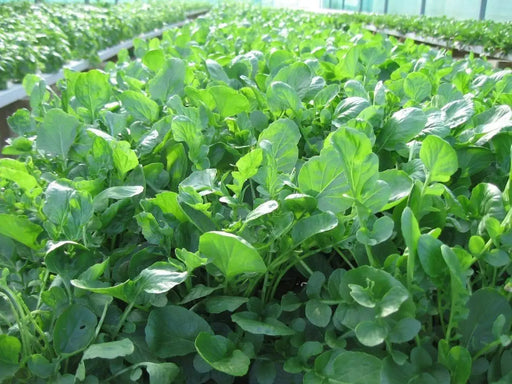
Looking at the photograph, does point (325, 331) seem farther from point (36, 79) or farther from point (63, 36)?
point (63, 36)

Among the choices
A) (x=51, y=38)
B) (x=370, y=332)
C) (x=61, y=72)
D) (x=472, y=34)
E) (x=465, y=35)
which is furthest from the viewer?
(x=465, y=35)

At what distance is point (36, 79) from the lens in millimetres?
1254

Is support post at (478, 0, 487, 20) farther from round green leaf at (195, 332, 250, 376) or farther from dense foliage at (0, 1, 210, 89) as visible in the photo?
round green leaf at (195, 332, 250, 376)

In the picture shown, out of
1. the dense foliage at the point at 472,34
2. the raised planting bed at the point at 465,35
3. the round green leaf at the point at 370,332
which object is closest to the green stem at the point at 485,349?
the round green leaf at the point at 370,332

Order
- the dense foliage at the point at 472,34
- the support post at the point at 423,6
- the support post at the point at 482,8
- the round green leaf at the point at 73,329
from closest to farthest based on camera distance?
the round green leaf at the point at 73,329 < the dense foliage at the point at 472,34 < the support post at the point at 482,8 < the support post at the point at 423,6

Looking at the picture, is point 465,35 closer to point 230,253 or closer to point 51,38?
point 51,38

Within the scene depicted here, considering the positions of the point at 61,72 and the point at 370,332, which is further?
the point at 61,72

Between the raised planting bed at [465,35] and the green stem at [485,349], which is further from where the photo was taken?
the raised planting bed at [465,35]

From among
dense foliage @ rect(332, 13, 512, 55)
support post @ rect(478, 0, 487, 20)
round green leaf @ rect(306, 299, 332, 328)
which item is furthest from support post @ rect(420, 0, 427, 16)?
round green leaf @ rect(306, 299, 332, 328)

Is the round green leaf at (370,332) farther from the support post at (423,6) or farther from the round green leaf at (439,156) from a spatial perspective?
the support post at (423,6)

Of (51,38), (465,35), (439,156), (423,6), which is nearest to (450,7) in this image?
(423,6)

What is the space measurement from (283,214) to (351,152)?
0.39 ft

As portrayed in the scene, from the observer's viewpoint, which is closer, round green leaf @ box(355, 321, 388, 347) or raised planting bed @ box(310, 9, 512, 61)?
round green leaf @ box(355, 321, 388, 347)

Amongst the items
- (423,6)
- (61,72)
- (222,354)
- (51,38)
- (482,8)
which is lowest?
(423,6)
